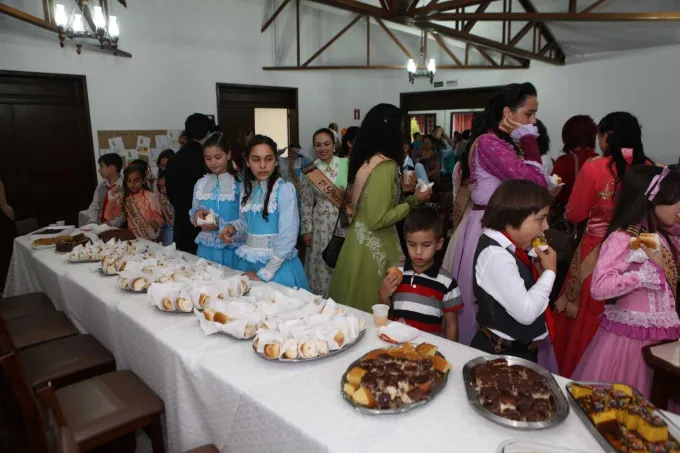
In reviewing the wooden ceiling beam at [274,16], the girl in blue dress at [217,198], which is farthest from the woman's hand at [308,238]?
the wooden ceiling beam at [274,16]

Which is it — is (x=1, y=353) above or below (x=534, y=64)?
below

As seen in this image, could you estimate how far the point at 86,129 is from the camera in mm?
5609

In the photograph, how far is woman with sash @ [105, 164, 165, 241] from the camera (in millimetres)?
3666

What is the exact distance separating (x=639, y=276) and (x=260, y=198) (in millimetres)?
1755

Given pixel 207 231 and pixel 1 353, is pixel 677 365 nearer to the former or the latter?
pixel 1 353

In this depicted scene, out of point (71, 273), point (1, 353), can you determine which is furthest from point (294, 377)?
point (71, 273)

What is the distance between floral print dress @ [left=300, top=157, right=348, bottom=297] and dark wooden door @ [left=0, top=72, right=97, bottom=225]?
11.3 ft

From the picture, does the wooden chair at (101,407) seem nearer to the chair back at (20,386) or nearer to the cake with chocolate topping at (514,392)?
the chair back at (20,386)

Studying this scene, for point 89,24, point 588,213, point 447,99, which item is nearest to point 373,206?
point 588,213

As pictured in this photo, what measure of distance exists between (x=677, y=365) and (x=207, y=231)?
7.86 ft

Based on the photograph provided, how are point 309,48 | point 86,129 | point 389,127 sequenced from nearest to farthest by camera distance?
point 389,127, point 86,129, point 309,48

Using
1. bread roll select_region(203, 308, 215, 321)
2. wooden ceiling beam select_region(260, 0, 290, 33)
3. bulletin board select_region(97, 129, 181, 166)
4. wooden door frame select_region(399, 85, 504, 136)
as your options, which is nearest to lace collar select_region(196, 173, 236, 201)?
bread roll select_region(203, 308, 215, 321)

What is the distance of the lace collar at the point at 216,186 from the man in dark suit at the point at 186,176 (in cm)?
39

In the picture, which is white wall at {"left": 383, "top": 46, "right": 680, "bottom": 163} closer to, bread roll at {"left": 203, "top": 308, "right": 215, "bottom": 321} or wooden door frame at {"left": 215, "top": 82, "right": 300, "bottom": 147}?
wooden door frame at {"left": 215, "top": 82, "right": 300, "bottom": 147}
